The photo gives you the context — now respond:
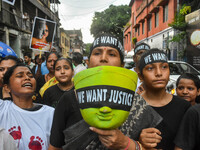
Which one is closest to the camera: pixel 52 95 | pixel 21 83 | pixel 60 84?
pixel 21 83

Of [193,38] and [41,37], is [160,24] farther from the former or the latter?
[41,37]

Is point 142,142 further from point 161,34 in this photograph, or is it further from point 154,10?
point 154,10

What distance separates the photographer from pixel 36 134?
1820 mm

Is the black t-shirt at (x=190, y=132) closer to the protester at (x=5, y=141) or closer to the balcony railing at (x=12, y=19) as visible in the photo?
the protester at (x=5, y=141)

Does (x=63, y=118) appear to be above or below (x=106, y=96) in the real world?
below

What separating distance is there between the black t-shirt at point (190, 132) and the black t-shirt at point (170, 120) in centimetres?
13

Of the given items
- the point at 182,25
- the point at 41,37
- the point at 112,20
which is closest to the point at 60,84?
the point at 41,37

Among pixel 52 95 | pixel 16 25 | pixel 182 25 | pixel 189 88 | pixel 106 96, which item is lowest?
pixel 52 95

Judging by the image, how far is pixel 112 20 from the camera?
45.6 meters

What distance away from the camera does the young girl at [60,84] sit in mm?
2852

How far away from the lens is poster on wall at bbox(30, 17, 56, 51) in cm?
541

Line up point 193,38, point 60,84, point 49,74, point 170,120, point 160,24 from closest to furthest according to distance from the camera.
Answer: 1. point 170,120
2. point 60,84
3. point 49,74
4. point 193,38
5. point 160,24

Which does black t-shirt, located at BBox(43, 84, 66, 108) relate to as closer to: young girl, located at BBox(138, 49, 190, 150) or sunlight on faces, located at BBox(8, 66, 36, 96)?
sunlight on faces, located at BBox(8, 66, 36, 96)

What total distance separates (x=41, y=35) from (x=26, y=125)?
13.8 feet
